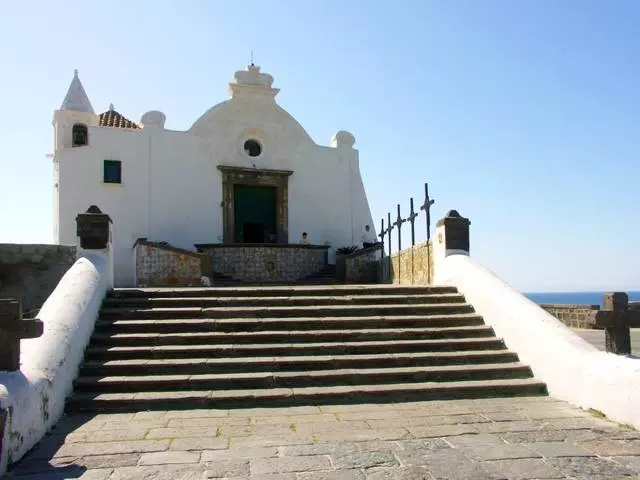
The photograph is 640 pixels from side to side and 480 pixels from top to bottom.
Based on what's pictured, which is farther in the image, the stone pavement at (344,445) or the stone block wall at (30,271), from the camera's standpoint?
the stone block wall at (30,271)

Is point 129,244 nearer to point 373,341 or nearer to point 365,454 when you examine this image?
point 373,341

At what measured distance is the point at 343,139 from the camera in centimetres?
1908

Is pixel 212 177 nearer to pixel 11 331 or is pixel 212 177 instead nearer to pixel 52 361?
pixel 52 361

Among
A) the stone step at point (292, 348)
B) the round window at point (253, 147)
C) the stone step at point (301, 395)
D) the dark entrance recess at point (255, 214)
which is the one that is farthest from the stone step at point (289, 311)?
the round window at point (253, 147)

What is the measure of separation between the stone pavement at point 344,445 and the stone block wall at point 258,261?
1028 centimetres

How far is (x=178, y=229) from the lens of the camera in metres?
16.5

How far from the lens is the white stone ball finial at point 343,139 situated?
750 inches

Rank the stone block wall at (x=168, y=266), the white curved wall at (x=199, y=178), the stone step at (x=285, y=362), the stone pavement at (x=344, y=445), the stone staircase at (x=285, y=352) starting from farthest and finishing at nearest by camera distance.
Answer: the white curved wall at (x=199, y=178)
the stone block wall at (x=168, y=266)
the stone step at (x=285, y=362)
the stone staircase at (x=285, y=352)
the stone pavement at (x=344, y=445)

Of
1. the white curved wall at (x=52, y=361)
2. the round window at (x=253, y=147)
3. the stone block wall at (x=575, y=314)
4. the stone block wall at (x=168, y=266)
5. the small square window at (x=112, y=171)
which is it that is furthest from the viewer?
the round window at (x=253, y=147)

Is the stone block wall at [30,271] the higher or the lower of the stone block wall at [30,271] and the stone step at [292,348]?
the higher

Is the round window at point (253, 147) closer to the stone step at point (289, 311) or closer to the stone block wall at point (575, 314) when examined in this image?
the stone block wall at point (575, 314)

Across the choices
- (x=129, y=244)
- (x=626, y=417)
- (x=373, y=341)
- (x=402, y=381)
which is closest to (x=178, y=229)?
(x=129, y=244)

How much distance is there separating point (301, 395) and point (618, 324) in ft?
10.5

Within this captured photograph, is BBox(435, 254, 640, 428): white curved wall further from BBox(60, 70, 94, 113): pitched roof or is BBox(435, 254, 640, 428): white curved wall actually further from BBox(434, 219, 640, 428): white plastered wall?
BBox(60, 70, 94, 113): pitched roof
